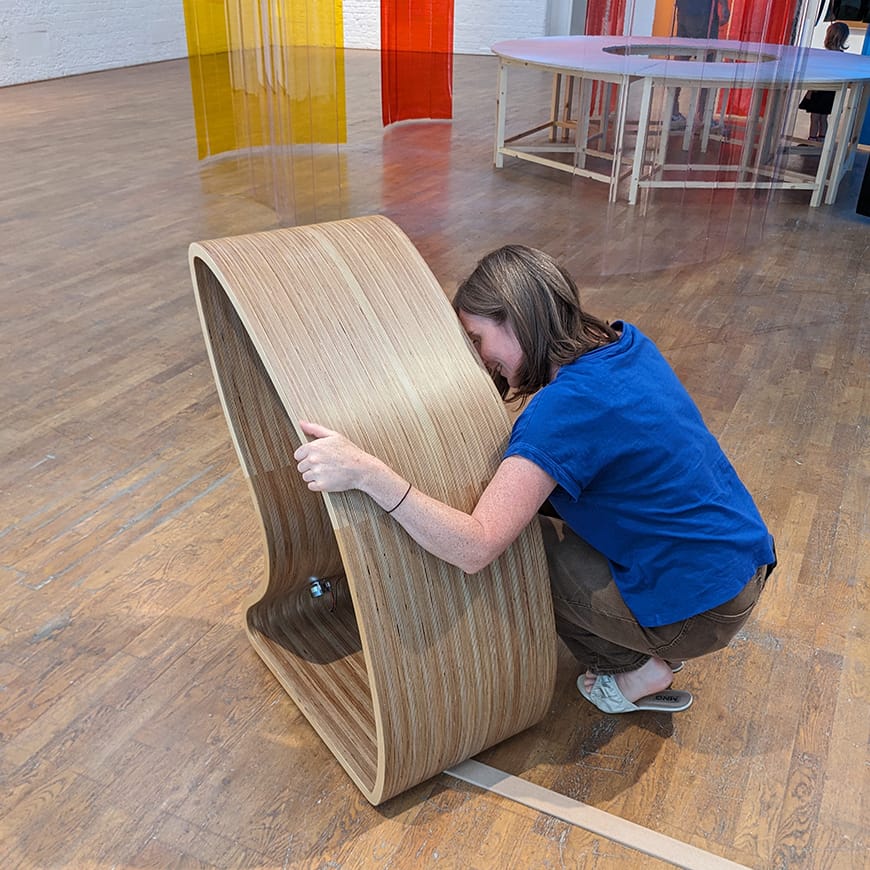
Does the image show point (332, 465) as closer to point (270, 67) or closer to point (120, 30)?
point (270, 67)

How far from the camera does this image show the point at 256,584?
2.02 m

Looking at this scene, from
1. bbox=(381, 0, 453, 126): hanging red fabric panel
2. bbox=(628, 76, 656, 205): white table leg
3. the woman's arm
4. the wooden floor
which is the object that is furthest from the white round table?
the woman's arm

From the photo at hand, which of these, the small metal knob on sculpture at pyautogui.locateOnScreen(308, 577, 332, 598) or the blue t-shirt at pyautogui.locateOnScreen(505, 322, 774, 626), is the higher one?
the blue t-shirt at pyautogui.locateOnScreen(505, 322, 774, 626)

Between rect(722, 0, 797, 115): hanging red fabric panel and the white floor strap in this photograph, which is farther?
rect(722, 0, 797, 115): hanging red fabric panel

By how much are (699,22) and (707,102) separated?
1.08ft

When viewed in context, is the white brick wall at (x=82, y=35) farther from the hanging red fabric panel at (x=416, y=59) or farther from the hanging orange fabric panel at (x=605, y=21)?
the hanging orange fabric panel at (x=605, y=21)

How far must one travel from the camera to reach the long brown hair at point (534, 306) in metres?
1.41

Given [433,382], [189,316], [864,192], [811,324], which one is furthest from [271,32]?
[433,382]

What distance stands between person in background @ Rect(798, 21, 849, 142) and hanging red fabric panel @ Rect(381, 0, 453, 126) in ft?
8.24

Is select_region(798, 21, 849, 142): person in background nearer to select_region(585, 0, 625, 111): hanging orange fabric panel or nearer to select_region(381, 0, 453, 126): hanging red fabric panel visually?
select_region(585, 0, 625, 111): hanging orange fabric panel

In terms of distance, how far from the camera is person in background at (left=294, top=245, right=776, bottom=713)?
51.8 inches

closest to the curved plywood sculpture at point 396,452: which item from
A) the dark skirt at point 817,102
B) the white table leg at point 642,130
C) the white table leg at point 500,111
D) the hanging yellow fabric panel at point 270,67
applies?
the white table leg at point 642,130

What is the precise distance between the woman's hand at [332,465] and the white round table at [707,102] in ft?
9.89

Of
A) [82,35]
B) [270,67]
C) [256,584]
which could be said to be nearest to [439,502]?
[256,584]
